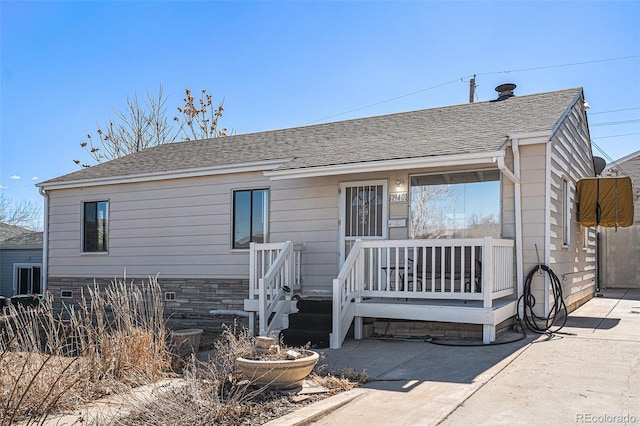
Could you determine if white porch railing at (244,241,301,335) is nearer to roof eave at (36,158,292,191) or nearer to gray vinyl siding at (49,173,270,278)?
gray vinyl siding at (49,173,270,278)

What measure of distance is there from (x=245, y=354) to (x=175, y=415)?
113 cm

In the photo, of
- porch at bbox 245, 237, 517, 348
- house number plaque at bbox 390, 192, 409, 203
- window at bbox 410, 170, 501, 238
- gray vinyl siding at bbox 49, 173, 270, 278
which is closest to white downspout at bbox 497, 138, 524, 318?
porch at bbox 245, 237, 517, 348

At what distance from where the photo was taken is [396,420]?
415cm

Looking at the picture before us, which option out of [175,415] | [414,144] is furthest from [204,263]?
[175,415]

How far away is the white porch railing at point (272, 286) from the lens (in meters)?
8.10

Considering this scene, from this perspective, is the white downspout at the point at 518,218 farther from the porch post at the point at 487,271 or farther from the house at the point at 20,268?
the house at the point at 20,268

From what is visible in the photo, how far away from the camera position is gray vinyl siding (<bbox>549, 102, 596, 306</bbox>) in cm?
842

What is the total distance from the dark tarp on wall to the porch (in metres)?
2.95

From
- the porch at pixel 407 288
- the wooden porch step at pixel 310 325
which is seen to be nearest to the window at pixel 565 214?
the porch at pixel 407 288

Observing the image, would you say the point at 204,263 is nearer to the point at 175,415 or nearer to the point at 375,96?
the point at 175,415

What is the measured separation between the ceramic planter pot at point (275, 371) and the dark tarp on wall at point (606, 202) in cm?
721

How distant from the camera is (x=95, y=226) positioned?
40.9ft

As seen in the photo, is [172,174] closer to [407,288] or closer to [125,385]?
[407,288]

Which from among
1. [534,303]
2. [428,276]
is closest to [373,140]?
[428,276]
